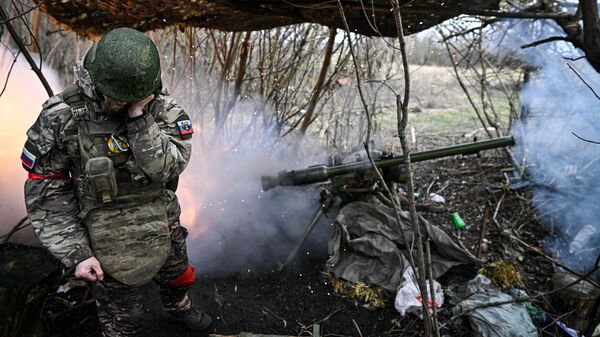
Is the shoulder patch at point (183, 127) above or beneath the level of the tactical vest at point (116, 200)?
above

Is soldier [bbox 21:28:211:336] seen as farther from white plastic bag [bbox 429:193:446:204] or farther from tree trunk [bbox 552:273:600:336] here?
white plastic bag [bbox 429:193:446:204]

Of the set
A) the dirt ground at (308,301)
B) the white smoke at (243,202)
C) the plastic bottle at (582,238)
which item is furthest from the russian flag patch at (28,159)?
the plastic bottle at (582,238)

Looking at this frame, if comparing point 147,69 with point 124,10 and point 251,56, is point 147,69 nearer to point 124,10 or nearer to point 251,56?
point 124,10

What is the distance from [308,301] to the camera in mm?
3691

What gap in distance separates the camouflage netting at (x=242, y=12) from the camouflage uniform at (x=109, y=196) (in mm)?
843

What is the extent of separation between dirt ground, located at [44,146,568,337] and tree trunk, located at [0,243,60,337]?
1.68 ft

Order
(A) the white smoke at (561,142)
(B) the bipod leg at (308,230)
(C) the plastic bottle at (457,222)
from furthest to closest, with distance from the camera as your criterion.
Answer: (C) the plastic bottle at (457,222) < (A) the white smoke at (561,142) < (B) the bipod leg at (308,230)

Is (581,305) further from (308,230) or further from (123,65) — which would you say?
(123,65)

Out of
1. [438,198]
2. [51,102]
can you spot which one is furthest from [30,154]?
[438,198]

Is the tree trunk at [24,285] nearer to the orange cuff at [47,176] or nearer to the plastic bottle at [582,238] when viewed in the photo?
the orange cuff at [47,176]

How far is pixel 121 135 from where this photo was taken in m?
2.32

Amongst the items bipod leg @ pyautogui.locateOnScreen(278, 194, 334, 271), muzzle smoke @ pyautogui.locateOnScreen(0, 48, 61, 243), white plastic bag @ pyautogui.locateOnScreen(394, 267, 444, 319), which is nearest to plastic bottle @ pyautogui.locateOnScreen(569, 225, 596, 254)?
white plastic bag @ pyautogui.locateOnScreen(394, 267, 444, 319)

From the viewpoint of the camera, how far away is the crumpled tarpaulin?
3768 mm

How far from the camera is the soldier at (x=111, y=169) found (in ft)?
6.84
